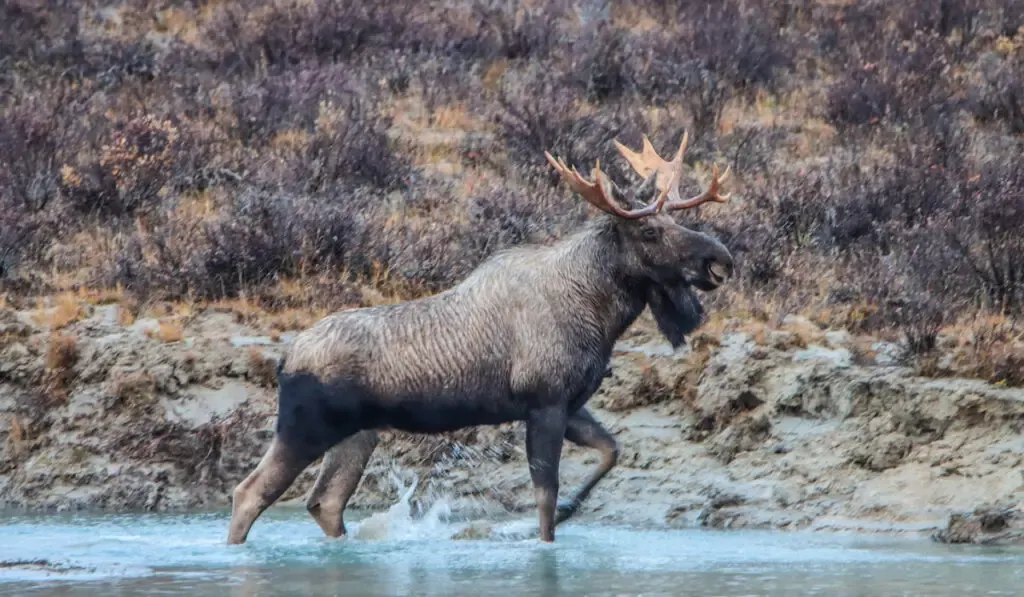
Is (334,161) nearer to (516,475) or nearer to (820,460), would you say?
(516,475)

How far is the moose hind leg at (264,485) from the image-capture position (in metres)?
9.98

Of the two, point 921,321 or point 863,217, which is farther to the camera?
point 863,217

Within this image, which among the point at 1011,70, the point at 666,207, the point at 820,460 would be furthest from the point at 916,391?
the point at 1011,70

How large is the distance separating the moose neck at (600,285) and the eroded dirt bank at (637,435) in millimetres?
1524

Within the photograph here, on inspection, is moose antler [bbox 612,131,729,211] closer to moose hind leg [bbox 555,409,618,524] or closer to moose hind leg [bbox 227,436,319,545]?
moose hind leg [bbox 555,409,618,524]

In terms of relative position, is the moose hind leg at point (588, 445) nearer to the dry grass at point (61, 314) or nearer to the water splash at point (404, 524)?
the water splash at point (404, 524)

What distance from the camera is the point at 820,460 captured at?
37.1ft

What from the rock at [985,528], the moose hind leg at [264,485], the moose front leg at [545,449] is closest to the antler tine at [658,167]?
the moose front leg at [545,449]

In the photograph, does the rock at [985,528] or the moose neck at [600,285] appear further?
the moose neck at [600,285]

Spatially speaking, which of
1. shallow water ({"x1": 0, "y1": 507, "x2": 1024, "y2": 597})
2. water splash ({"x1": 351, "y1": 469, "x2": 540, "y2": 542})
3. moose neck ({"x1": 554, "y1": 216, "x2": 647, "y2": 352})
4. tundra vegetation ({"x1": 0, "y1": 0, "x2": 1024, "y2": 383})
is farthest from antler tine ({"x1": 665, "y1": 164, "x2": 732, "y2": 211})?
tundra vegetation ({"x1": 0, "y1": 0, "x2": 1024, "y2": 383})

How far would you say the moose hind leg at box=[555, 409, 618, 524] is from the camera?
10109mm

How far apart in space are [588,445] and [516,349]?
71cm

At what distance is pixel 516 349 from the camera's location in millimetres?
10008

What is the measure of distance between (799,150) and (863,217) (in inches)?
92.7
